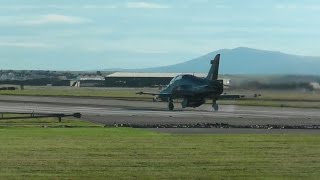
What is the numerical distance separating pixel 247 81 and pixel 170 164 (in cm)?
2621

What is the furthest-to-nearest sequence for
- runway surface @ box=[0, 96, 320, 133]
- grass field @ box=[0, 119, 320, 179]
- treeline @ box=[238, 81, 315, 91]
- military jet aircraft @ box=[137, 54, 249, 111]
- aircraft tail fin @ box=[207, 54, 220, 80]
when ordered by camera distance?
aircraft tail fin @ box=[207, 54, 220, 80] < military jet aircraft @ box=[137, 54, 249, 111] < runway surface @ box=[0, 96, 320, 133] < treeline @ box=[238, 81, 315, 91] < grass field @ box=[0, 119, 320, 179]

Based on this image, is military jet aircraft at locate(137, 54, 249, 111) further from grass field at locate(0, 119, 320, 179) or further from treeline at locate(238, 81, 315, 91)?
grass field at locate(0, 119, 320, 179)

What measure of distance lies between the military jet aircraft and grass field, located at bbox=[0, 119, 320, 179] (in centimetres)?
4000

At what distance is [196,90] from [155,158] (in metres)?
48.5

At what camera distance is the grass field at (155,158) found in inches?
655

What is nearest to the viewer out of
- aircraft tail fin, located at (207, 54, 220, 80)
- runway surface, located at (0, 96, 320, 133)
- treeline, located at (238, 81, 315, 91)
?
treeline, located at (238, 81, 315, 91)

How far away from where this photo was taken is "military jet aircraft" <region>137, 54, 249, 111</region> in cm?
6731

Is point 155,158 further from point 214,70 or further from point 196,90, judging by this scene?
point 214,70

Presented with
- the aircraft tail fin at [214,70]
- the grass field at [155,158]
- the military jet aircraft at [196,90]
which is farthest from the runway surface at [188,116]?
the grass field at [155,158]

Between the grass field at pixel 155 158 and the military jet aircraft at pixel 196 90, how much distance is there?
131 ft

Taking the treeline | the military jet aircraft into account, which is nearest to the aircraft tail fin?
the military jet aircraft

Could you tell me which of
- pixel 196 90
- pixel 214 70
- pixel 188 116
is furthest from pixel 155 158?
pixel 214 70

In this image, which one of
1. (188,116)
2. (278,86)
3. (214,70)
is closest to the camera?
(278,86)

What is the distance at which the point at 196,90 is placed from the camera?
68062 mm
